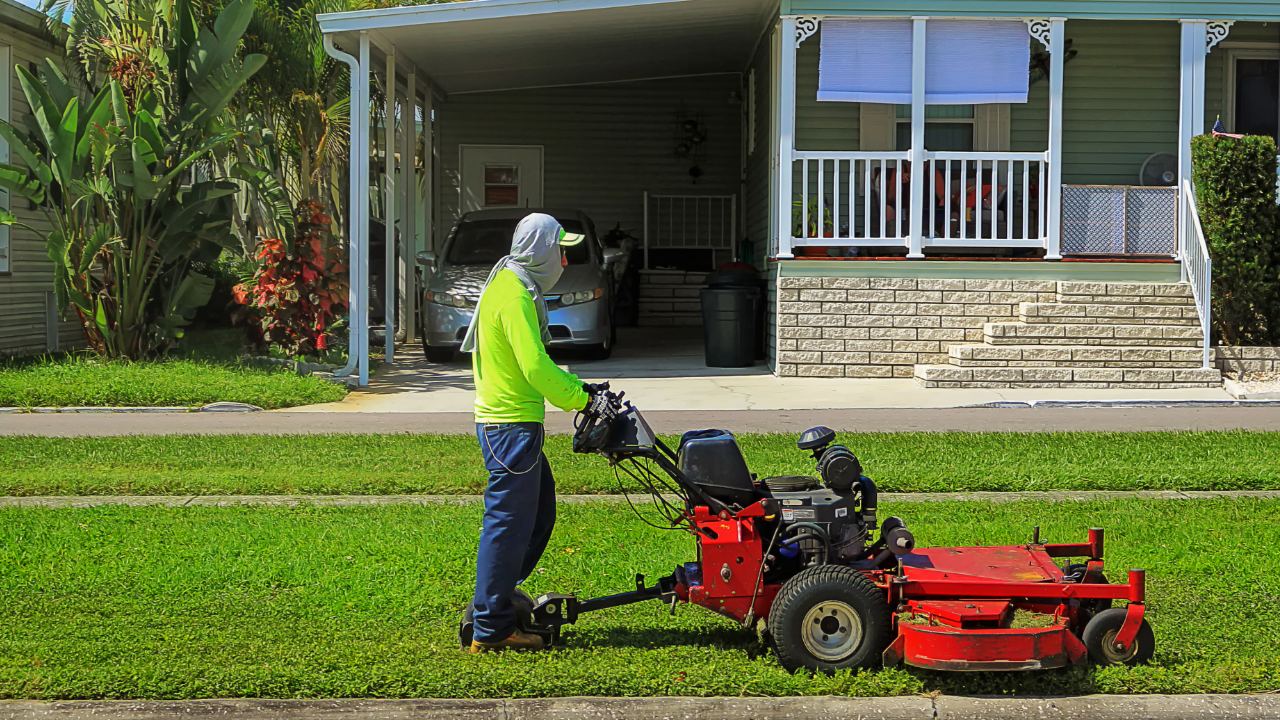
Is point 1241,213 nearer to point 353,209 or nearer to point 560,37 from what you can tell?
point 560,37

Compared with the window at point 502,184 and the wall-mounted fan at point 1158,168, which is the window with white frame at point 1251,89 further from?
the window at point 502,184

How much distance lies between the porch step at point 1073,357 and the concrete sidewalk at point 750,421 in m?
1.51

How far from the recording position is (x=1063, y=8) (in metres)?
14.4

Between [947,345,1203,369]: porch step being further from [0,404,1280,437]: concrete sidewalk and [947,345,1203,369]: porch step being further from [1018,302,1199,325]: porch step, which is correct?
[0,404,1280,437]: concrete sidewalk

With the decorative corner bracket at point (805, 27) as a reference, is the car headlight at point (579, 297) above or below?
below

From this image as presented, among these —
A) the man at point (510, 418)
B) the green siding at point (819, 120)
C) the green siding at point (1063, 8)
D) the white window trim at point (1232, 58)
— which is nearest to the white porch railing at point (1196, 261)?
the green siding at point (1063, 8)

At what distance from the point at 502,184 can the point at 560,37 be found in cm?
552

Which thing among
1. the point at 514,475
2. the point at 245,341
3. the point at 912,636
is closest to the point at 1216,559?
the point at 912,636

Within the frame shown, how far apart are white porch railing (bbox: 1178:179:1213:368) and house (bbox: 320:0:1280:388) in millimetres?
33

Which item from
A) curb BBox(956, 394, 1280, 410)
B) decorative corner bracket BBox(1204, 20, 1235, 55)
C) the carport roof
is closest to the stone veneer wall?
curb BBox(956, 394, 1280, 410)

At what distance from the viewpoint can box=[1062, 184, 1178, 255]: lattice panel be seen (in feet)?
48.1

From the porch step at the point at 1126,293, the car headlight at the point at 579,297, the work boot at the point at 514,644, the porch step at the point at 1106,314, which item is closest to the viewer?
the work boot at the point at 514,644

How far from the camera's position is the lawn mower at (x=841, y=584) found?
14.7ft

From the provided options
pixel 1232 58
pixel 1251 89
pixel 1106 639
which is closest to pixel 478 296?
pixel 1232 58
